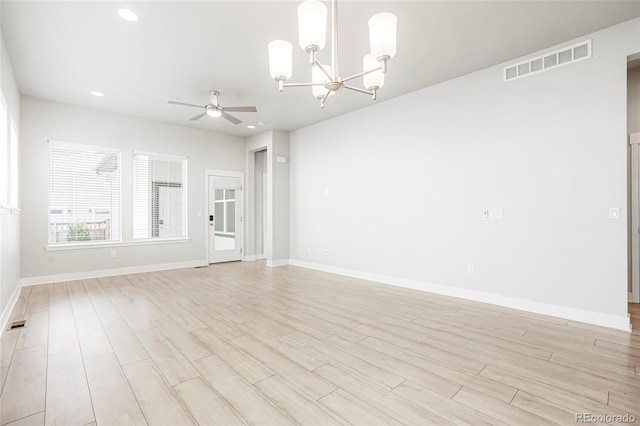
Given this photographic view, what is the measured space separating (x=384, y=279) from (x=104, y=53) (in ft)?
16.7

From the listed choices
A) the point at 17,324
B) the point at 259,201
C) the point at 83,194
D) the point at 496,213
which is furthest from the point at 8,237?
the point at 496,213

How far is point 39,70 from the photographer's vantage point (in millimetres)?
4051

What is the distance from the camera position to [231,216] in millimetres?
7562

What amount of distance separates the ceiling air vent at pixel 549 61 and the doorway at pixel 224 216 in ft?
19.6

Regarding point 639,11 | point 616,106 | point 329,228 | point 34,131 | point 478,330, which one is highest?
point 639,11

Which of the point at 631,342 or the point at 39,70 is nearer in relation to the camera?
the point at 631,342

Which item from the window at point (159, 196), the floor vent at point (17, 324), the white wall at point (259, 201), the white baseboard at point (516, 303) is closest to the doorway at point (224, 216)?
the white wall at point (259, 201)

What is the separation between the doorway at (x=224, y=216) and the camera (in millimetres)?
7141

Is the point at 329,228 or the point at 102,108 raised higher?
the point at 102,108

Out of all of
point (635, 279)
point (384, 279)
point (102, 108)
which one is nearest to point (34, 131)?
point (102, 108)

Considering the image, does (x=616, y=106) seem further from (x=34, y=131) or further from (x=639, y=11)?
(x=34, y=131)

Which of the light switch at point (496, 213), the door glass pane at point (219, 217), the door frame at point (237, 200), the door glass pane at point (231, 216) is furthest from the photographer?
the door glass pane at point (231, 216)

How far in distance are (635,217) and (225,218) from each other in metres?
7.49

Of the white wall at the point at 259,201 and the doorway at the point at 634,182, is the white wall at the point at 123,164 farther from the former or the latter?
the doorway at the point at 634,182
